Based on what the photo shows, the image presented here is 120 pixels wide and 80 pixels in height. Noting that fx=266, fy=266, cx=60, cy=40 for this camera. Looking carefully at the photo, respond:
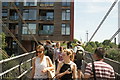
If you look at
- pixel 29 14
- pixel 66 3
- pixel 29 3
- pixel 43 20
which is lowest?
pixel 43 20

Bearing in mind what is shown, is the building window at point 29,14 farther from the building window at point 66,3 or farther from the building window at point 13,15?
the building window at point 66,3

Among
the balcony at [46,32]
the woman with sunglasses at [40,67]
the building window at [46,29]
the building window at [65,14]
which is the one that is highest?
the building window at [65,14]

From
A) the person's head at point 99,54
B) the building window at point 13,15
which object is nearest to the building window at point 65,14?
the building window at point 13,15

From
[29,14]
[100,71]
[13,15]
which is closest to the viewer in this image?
[100,71]

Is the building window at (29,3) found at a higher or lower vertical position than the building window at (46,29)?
higher

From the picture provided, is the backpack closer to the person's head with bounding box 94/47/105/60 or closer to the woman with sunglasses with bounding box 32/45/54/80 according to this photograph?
the woman with sunglasses with bounding box 32/45/54/80

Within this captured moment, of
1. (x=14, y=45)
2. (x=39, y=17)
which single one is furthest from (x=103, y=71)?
(x=14, y=45)

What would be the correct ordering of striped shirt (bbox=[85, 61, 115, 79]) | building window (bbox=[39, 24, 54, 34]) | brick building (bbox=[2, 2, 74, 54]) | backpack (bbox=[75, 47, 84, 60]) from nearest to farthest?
1. striped shirt (bbox=[85, 61, 115, 79])
2. backpack (bbox=[75, 47, 84, 60])
3. brick building (bbox=[2, 2, 74, 54])
4. building window (bbox=[39, 24, 54, 34])

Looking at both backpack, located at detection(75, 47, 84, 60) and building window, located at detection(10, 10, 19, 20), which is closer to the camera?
backpack, located at detection(75, 47, 84, 60)

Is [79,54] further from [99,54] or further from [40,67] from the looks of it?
[99,54]

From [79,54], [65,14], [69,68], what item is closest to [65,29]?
[65,14]

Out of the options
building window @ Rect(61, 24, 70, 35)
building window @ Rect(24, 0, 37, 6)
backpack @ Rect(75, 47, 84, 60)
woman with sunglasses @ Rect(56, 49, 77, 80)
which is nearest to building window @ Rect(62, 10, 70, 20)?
building window @ Rect(61, 24, 70, 35)

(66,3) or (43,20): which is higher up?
(66,3)

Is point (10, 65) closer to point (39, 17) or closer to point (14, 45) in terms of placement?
point (39, 17)
